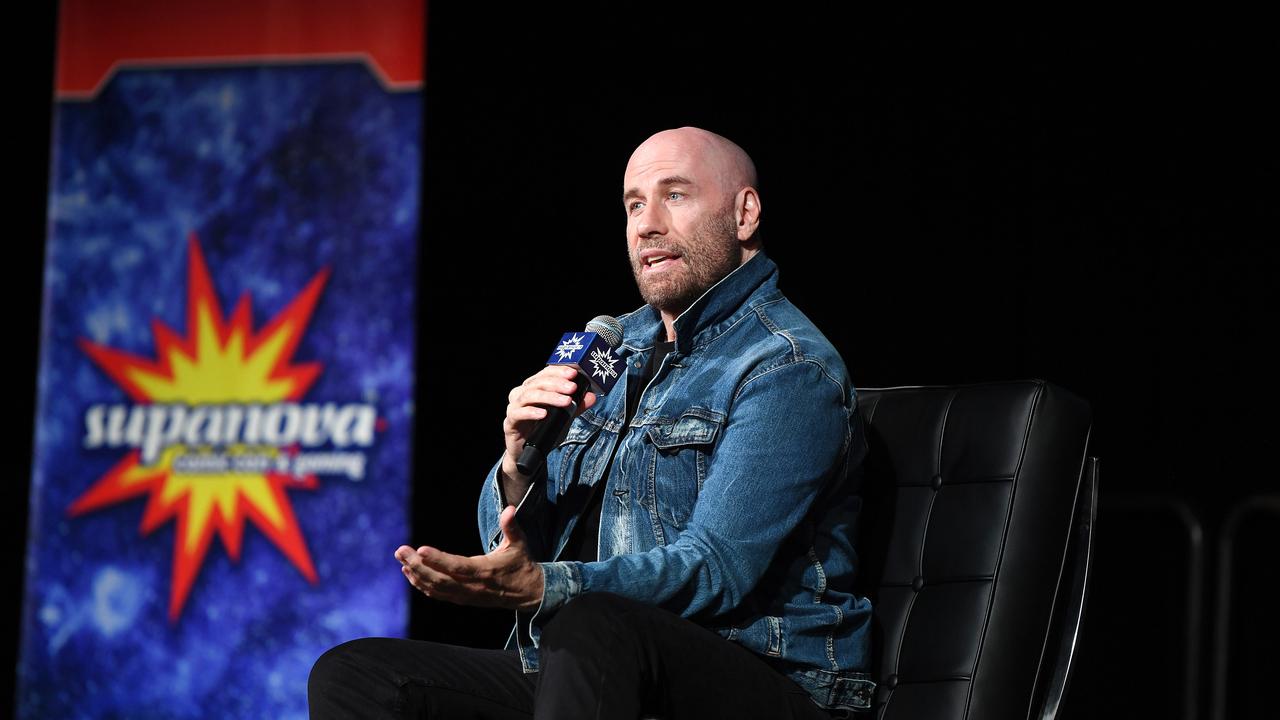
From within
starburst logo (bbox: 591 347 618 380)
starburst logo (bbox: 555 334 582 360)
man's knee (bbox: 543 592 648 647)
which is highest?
starburst logo (bbox: 555 334 582 360)

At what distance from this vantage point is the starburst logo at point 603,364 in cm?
171

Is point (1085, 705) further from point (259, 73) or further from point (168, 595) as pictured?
point (259, 73)

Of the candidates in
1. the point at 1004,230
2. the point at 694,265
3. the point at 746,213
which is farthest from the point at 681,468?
the point at 1004,230

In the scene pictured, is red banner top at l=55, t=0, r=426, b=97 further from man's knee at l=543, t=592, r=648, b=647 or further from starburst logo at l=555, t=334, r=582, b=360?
man's knee at l=543, t=592, r=648, b=647

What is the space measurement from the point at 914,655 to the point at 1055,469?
0.30 m

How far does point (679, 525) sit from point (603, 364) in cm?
24

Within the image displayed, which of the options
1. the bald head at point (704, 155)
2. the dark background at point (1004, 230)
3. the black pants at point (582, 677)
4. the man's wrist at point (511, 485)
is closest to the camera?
the black pants at point (582, 677)

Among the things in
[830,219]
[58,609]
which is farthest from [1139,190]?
[58,609]

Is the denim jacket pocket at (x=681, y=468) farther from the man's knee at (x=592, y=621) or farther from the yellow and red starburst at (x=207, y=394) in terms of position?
the yellow and red starburst at (x=207, y=394)

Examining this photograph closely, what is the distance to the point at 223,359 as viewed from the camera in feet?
12.4

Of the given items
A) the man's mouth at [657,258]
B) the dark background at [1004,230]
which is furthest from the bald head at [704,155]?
the dark background at [1004,230]

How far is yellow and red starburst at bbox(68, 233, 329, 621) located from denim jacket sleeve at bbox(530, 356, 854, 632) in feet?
7.24

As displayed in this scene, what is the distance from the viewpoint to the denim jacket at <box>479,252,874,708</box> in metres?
1.60

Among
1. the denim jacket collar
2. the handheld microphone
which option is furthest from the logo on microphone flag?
the denim jacket collar
